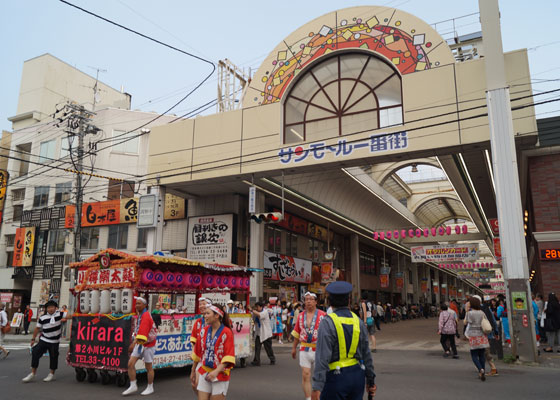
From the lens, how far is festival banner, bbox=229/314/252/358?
39.5ft

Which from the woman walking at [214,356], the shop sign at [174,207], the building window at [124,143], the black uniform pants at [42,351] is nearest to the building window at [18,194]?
the building window at [124,143]

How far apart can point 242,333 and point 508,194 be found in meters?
8.80

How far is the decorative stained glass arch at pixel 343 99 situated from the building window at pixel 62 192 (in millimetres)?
20110

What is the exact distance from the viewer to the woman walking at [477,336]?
375 inches

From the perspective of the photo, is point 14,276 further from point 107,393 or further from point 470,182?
point 470,182

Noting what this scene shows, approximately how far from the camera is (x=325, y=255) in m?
29.6

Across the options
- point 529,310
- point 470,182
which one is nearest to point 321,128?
point 470,182

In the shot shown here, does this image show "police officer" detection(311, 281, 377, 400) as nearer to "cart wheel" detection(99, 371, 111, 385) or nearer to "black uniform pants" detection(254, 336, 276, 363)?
"cart wheel" detection(99, 371, 111, 385)

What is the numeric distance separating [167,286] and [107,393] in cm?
276

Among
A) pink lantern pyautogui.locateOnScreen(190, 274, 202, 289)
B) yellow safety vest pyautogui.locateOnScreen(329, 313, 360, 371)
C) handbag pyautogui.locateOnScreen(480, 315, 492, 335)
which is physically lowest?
handbag pyautogui.locateOnScreen(480, 315, 492, 335)

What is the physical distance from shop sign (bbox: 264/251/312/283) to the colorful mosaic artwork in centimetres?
949

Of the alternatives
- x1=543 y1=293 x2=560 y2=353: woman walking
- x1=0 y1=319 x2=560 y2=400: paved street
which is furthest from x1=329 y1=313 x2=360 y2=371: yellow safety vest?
x1=543 y1=293 x2=560 y2=353: woman walking

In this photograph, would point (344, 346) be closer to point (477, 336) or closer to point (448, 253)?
point (477, 336)

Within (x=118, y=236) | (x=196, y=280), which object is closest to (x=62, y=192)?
(x=118, y=236)
